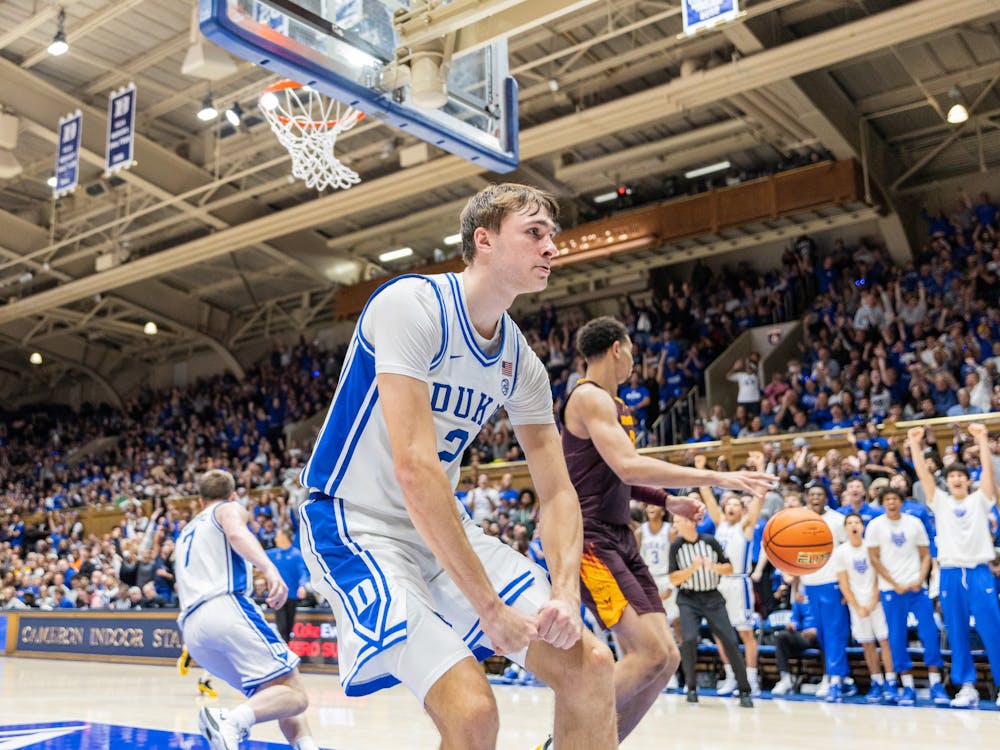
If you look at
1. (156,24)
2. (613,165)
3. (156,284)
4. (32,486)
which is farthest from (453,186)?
(32,486)

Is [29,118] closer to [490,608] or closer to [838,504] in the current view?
[838,504]

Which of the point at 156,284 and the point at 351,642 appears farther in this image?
the point at 156,284

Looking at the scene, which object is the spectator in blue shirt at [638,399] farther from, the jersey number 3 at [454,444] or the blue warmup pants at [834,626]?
the jersey number 3 at [454,444]

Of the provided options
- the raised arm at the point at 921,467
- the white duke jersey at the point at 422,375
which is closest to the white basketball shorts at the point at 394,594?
the white duke jersey at the point at 422,375

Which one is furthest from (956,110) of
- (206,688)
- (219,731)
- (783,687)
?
(219,731)

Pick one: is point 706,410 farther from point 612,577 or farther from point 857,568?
point 612,577

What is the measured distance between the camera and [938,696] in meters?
8.20

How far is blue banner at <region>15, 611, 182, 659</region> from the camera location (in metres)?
15.2

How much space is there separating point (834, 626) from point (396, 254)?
16464 mm

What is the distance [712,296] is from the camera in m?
19.9

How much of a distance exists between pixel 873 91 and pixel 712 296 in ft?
16.6

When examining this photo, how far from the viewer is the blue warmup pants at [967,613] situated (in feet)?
26.0

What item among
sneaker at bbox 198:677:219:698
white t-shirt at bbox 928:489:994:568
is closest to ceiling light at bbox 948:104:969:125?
white t-shirt at bbox 928:489:994:568

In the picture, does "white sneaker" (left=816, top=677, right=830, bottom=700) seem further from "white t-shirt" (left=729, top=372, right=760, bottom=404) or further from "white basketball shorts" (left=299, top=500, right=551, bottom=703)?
"white t-shirt" (left=729, top=372, right=760, bottom=404)
